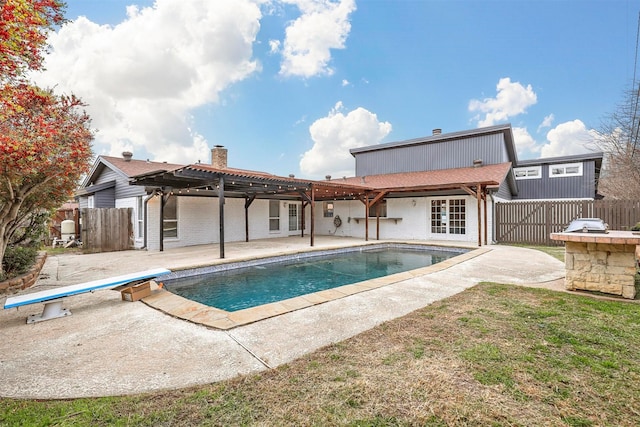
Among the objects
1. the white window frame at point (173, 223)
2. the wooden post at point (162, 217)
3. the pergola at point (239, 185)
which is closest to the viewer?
the pergola at point (239, 185)

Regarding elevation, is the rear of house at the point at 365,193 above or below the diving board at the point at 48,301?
above

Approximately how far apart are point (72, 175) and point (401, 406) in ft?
22.3

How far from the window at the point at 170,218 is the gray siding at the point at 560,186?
19.3 m

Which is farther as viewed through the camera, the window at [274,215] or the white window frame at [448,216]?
the window at [274,215]

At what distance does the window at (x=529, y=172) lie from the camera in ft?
57.2

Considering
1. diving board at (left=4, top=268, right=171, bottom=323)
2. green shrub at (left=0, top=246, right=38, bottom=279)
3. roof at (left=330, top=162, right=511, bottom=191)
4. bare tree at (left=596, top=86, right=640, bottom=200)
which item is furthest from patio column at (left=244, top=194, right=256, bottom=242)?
bare tree at (left=596, top=86, right=640, bottom=200)

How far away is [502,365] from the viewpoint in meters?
2.36

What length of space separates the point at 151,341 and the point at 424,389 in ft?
8.81

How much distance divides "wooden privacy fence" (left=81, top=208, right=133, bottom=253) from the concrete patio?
6.23 meters

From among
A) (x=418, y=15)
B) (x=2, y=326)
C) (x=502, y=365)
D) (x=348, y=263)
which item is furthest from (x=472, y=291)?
(x=418, y=15)

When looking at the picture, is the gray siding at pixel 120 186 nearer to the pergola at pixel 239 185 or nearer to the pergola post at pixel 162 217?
the pergola at pixel 239 185

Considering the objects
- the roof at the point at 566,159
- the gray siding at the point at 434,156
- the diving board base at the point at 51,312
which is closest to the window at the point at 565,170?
the roof at the point at 566,159

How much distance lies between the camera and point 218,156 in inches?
475

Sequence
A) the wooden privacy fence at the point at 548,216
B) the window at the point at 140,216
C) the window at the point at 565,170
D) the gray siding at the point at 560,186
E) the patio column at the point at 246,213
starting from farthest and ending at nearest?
the window at the point at 565,170
the gray siding at the point at 560,186
the patio column at the point at 246,213
the window at the point at 140,216
the wooden privacy fence at the point at 548,216
